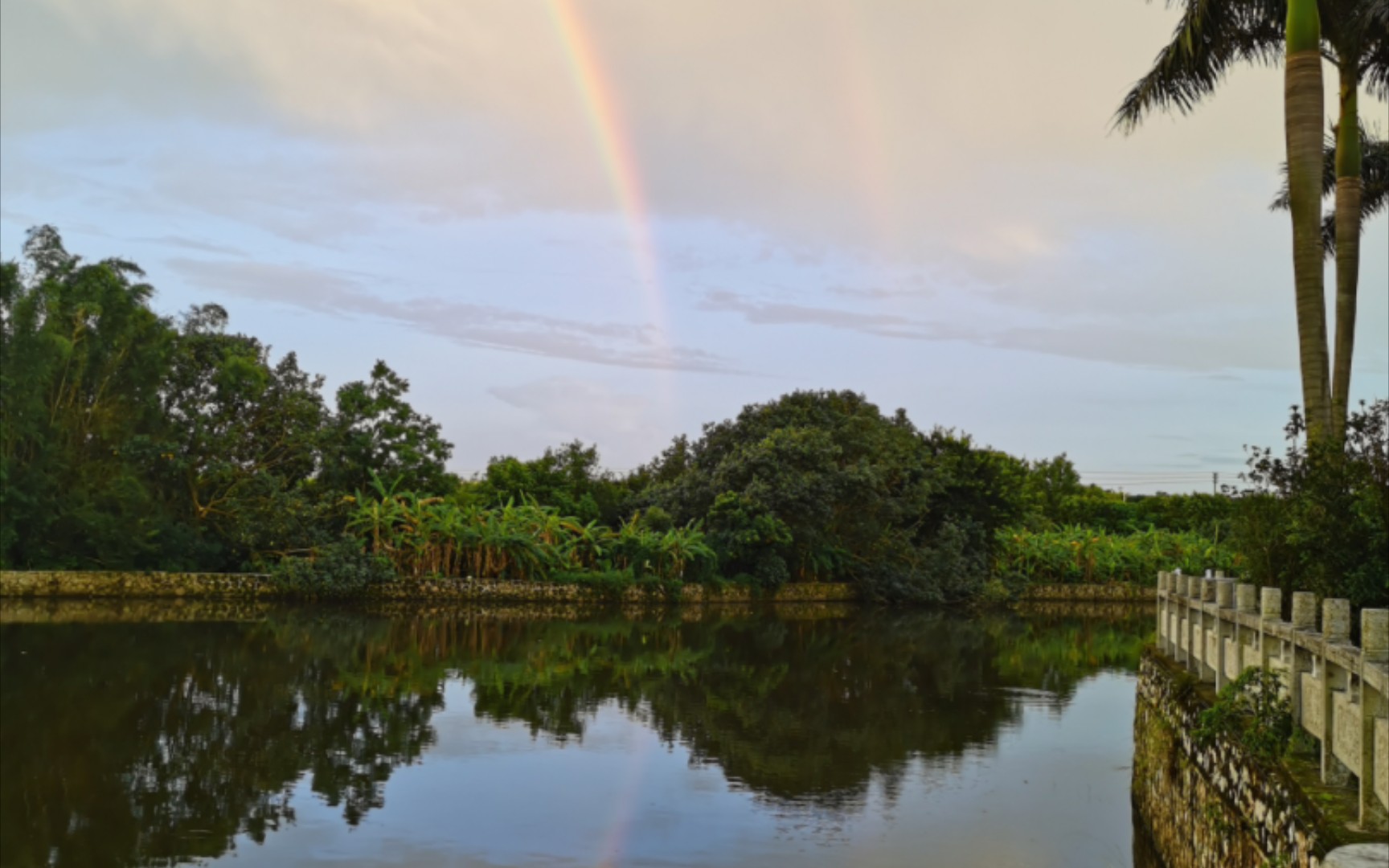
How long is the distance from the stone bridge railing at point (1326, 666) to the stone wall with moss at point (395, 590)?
27.6 m

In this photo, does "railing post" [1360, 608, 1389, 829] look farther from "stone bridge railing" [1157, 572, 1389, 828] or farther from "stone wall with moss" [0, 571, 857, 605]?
"stone wall with moss" [0, 571, 857, 605]

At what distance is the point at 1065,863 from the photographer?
31.6ft

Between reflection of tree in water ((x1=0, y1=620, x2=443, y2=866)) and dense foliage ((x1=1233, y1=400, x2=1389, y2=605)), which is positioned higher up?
dense foliage ((x1=1233, y1=400, x2=1389, y2=605))

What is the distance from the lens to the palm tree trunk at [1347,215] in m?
14.6

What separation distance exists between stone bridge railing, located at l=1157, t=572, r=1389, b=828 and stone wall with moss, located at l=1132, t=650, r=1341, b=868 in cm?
27

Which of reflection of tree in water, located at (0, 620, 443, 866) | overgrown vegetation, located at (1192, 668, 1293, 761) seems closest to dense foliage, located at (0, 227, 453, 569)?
reflection of tree in water, located at (0, 620, 443, 866)

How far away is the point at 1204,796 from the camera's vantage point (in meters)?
8.01

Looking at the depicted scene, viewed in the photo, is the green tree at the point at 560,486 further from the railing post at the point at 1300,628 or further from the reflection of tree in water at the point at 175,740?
the railing post at the point at 1300,628

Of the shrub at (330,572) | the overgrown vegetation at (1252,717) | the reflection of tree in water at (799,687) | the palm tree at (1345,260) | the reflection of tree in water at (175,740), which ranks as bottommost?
the reflection of tree in water at (175,740)

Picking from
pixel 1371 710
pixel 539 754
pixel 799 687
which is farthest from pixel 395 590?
pixel 1371 710

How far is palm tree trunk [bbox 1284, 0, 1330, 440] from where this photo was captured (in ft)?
41.0

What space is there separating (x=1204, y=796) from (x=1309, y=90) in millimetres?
8440

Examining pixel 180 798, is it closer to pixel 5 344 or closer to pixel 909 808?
pixel 909 808

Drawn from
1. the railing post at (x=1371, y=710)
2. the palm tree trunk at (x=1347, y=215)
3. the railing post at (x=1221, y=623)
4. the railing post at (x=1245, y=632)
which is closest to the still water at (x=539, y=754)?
the railing post at (x=1221, y=623)
